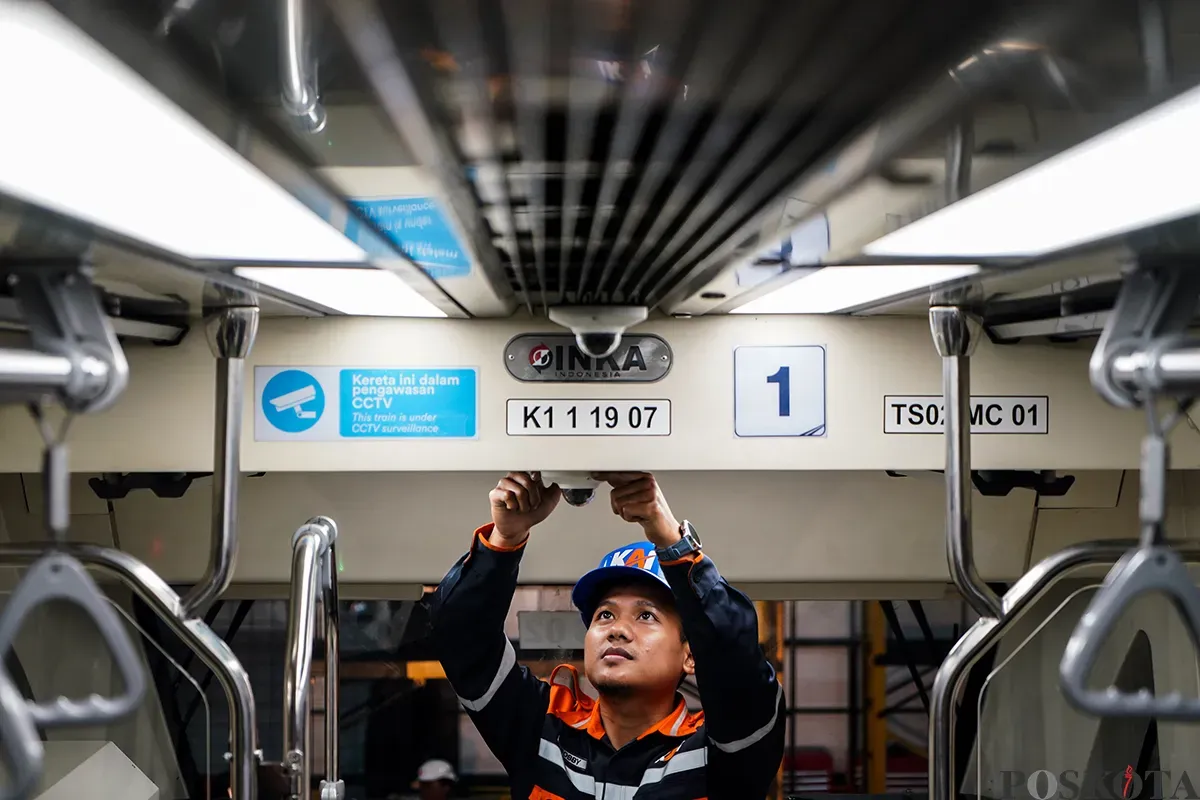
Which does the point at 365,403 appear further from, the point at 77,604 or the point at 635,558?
the point at 77,604

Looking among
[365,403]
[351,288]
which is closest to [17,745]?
[351,288]

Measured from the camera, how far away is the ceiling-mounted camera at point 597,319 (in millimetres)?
1812

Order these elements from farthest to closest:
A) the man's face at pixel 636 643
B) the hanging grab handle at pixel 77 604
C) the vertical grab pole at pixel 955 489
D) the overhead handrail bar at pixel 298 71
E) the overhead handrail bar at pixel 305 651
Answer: the man's face at pixel 636 643, the overhead handrail bar at pixel 305 651, the vertical grab pole at pixel 955 489, the hanging grab handle at pixel 77 604, the overhead handrail bar at pixel 298 71

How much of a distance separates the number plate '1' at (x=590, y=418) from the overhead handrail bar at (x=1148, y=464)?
1.15 meters

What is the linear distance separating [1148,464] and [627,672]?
182 cm

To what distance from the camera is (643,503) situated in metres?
2.03

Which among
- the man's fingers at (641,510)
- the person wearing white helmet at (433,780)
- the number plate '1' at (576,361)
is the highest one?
the number plate '1' at (576,361)

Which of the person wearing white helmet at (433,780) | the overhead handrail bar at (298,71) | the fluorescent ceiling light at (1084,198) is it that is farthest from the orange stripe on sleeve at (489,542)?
the person wearing white helmet at (433,780)

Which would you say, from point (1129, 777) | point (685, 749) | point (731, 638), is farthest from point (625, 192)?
point (1129, 777)

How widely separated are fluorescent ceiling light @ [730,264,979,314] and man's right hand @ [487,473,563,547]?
0.60 meters

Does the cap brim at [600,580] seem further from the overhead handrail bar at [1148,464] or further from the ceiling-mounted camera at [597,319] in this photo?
the overhead handrail bar at [1148,464]

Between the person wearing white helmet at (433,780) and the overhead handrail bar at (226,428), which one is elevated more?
the overhead handrail bar at (226,428)

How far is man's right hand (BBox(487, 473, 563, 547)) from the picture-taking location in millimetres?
2164

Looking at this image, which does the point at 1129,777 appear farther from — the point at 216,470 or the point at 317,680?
the point at 317,680
